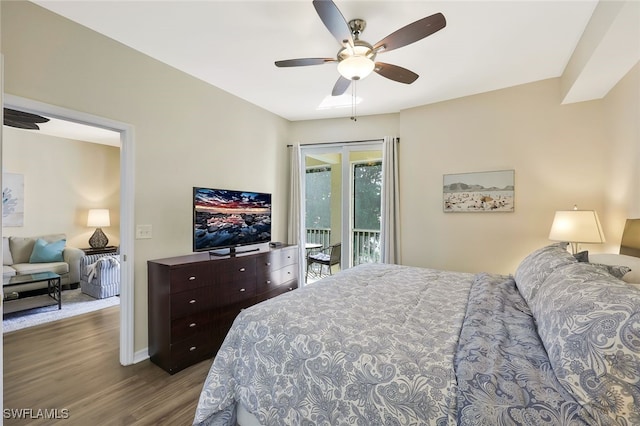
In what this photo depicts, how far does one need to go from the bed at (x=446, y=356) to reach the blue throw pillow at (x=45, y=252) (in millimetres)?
4976

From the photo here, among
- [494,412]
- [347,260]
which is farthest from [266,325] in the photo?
[347,260]

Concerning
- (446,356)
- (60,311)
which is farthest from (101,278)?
(446,356)

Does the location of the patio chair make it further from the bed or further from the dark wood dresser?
the bed

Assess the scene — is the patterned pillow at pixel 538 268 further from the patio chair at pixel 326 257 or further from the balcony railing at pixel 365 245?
the patio chair at pixel 326 257

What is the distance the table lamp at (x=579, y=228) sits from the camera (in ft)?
8.17

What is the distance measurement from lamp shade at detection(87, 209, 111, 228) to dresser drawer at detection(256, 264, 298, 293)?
166 inches

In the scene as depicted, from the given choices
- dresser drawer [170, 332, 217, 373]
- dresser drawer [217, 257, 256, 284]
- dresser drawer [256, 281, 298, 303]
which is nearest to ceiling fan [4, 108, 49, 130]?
dresser drawer [217, 257, 256, 284]

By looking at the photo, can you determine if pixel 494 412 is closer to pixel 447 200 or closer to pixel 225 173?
pixel 447 200

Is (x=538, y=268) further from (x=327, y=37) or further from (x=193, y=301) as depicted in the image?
(x=193, y=301)

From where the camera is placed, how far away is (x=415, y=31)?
70.1 inches

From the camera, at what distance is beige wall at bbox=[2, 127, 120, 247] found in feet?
15.9

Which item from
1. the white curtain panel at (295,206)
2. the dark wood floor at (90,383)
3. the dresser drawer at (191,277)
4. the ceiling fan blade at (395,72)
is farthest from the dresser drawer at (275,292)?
the ceiling fan blade at (395,72)

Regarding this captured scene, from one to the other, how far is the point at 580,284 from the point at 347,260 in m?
3.26

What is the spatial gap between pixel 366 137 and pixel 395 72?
2.00m
